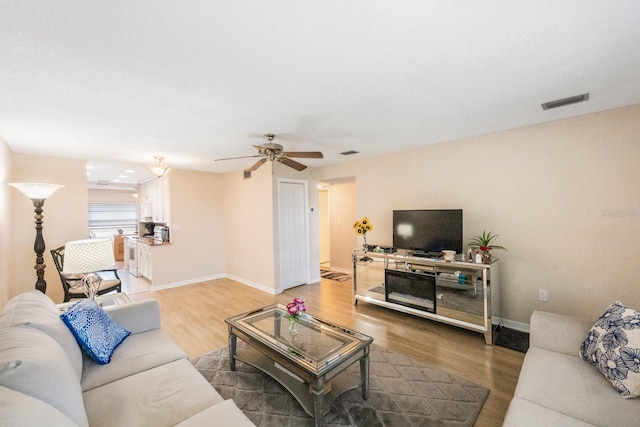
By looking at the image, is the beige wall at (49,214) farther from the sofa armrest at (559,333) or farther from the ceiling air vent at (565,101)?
the ceiling air vent at (565,101)

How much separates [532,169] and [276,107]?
2.97 m

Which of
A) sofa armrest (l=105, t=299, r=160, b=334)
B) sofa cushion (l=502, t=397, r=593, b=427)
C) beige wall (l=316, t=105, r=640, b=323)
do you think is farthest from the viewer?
beige wall (l=316, t=105, r=640, b=323)

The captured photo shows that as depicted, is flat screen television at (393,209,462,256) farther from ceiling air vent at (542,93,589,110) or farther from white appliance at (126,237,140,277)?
white appliance at (126,237,140,277)

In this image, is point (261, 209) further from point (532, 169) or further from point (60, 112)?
point (532, 169)

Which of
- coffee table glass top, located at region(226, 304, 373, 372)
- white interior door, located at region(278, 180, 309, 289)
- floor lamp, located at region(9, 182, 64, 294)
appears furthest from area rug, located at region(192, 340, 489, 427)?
white interior door, located at region(278, 180, 309, 289)

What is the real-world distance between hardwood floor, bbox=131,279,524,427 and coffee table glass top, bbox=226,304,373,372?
841 millimetres

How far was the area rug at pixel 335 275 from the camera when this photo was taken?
18.9 feet

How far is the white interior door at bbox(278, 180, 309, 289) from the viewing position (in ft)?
16.4

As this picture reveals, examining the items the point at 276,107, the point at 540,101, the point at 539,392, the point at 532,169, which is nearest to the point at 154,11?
the point at 276,107

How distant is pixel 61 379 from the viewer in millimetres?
1170

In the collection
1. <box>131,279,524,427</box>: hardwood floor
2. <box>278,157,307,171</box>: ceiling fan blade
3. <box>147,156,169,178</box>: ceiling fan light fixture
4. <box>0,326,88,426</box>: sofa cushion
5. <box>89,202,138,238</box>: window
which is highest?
<box>147,156,169,178</box>: ceiling fan light fixture

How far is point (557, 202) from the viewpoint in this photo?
115 inches

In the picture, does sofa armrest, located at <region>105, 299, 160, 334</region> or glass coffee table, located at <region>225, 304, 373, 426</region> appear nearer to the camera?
glass coffee table, located at <region>225, 304, 373, 426</region>

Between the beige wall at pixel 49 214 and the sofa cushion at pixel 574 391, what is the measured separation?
18.9 feet
